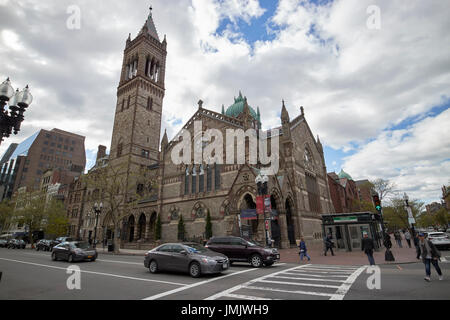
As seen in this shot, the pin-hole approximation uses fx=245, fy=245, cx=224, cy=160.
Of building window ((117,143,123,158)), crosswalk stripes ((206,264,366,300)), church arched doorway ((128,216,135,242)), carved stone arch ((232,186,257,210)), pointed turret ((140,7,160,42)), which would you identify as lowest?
crosswalk stripes ((206,264,366,300))

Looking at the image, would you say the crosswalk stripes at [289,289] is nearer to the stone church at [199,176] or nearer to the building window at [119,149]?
the stone church at [199,176]

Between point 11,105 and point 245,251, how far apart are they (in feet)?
44.2

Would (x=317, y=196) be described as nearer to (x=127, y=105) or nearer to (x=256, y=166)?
(x=256, y=166)

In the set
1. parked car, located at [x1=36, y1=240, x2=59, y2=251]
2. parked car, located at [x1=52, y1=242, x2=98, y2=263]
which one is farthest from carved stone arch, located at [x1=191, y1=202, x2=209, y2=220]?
parked car, located at [x1=36, y1=240, x2=59, y2=251]

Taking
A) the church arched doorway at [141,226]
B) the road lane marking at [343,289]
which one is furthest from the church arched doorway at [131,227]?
the road lane marking at [343,289]

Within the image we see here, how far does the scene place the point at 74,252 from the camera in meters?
17.1

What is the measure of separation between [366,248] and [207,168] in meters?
22.8

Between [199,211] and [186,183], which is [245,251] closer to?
[199,211]

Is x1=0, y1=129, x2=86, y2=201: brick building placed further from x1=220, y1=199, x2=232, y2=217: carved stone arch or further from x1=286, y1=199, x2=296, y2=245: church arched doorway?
x1=286, y1=199, x2=296, y2=245: church arched doorway

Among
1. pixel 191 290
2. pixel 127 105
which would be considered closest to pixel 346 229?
pixel 191 290

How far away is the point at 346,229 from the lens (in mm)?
24203

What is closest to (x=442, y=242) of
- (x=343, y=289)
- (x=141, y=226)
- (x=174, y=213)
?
(x=343, y=289)

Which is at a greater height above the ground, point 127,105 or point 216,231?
point 127,105

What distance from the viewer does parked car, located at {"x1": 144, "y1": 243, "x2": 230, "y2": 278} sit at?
10734 mm
